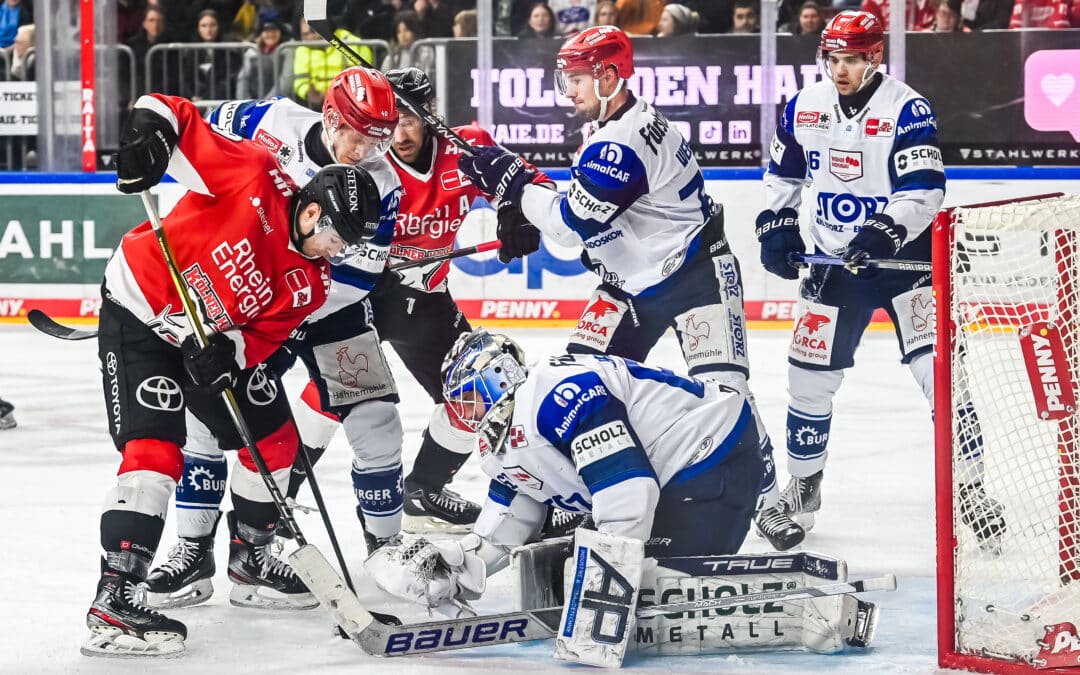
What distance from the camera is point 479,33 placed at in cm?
788

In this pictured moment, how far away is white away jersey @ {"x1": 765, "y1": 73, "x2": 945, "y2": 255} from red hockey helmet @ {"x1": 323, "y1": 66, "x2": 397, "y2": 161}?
4.03 feet

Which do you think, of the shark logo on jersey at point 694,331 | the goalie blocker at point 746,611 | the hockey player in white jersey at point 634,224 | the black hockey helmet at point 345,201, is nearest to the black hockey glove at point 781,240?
the hockey player in white jersey at point 634,224

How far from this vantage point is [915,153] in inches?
160

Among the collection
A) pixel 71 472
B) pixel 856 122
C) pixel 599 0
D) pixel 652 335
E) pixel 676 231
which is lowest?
pixel 71 472

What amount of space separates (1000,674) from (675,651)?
0.59 meters

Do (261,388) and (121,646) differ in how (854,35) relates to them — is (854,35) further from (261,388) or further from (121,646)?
(121,646)

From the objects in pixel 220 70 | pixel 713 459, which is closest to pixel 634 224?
pixel 713 459

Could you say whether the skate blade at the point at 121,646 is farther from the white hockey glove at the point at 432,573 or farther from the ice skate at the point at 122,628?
the white hockey glove at the point at 432,573

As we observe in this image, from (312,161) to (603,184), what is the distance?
0.69m

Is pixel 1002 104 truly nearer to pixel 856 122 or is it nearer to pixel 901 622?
pixel 856 122

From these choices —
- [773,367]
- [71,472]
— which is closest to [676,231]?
[71,472]

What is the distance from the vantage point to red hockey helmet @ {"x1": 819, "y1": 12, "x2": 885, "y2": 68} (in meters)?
4.09

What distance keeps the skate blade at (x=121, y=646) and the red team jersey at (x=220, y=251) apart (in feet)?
1.90

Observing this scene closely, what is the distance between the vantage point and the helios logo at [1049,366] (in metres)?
2.88
